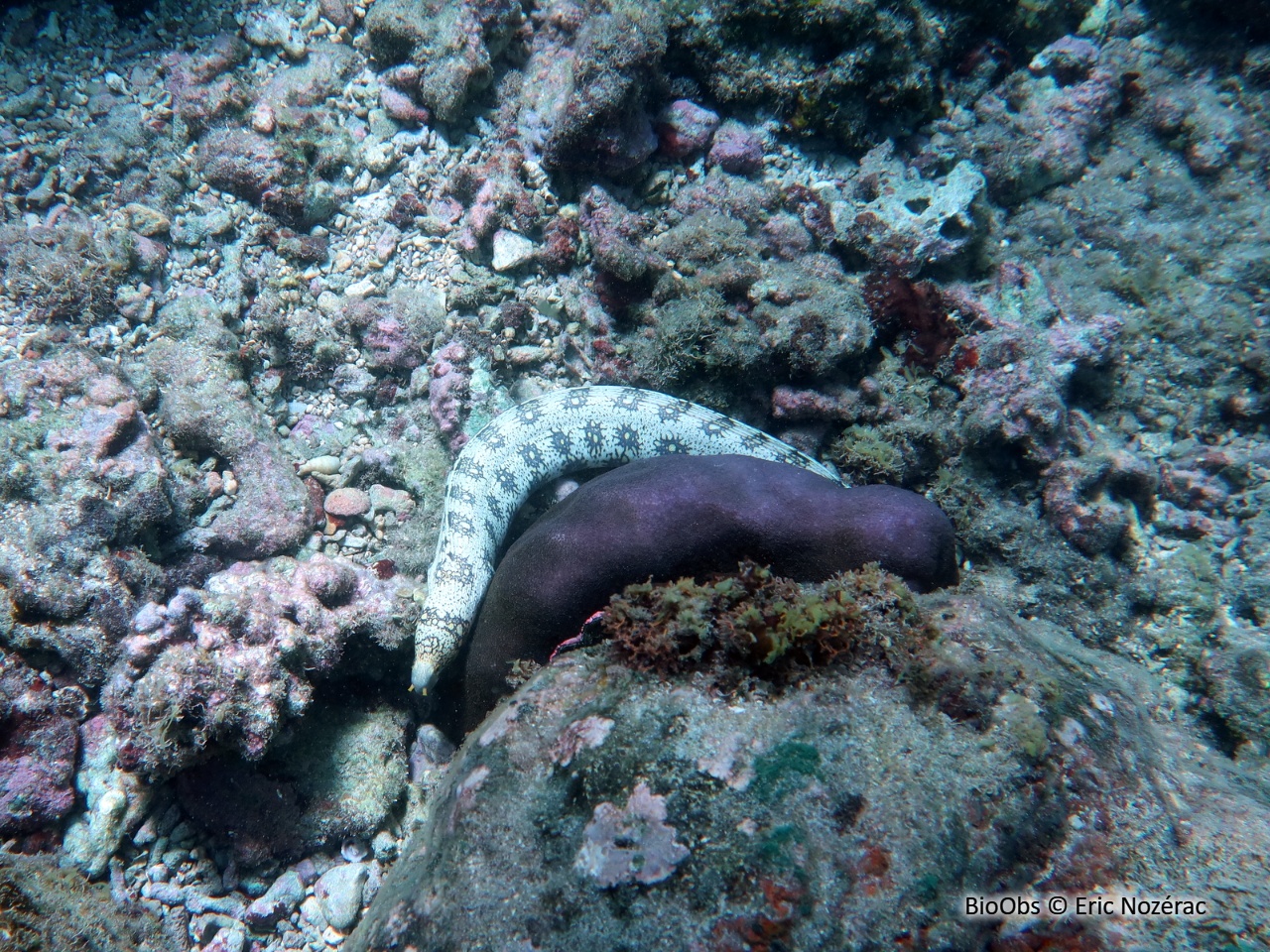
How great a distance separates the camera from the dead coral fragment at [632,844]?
2.26 meters

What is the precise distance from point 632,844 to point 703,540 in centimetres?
189

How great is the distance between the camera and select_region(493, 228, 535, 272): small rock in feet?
18.3

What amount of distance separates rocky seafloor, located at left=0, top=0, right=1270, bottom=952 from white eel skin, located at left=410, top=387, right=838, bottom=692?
0.33m

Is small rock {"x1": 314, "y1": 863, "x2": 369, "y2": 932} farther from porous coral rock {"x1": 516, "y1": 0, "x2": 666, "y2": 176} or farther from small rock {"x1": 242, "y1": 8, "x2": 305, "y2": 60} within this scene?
small rock {"x1": 242, "y1": 8, "x2": 305, "y2": 60}

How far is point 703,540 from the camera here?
379 cm

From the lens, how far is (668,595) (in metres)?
2.90

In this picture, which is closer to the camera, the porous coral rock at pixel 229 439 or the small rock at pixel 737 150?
the porous coral rock at pixel 229 439

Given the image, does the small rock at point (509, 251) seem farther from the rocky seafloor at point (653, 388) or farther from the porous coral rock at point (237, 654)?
the porous coral rock at point (237, 654)

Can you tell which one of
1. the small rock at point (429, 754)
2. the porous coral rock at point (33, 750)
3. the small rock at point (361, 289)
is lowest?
the small rock at point (429, 754)

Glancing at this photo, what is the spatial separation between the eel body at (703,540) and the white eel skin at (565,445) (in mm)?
899

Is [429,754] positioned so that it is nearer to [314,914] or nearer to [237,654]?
[314,914]

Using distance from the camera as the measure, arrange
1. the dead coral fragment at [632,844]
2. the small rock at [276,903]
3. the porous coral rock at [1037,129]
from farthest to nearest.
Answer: the porous coral rock at [1037,129] → the small rock at [276,903] → the dead coral fragment at [632,844]

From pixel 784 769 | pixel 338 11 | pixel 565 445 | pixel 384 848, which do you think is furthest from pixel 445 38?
pixel 384 848

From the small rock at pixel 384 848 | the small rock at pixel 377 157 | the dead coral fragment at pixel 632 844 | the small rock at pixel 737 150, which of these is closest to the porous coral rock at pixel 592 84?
the small rock at pixel 737 150
